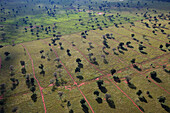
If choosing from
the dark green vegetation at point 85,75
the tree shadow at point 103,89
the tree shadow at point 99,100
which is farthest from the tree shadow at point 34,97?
the tree shadow at point 103,89

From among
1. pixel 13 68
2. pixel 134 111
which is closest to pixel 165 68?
pixel 134 111

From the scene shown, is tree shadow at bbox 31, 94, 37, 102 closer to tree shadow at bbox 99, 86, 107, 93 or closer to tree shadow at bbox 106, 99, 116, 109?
tree shadow at bbox 99, 86, 107, 93

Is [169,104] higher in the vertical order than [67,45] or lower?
lower

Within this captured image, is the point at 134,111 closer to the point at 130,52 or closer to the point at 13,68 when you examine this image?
the point at 130,52

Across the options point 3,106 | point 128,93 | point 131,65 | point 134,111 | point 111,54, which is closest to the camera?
point 134,111

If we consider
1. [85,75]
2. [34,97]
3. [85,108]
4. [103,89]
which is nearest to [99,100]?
[103,89]

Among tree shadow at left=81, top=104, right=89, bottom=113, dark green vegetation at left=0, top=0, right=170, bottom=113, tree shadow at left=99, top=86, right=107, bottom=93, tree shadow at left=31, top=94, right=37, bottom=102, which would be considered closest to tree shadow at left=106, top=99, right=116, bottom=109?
dark green vegetation at left=0, top=0, right=170, bottom=113

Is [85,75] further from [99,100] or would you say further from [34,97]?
[34,97]

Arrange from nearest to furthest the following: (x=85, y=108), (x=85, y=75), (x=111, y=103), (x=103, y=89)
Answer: (x=85, y=108)
(x=111, y=103)
(x=103, y=89)
(x=85, y=75)

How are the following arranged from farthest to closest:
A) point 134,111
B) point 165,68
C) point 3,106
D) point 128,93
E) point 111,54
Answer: point 111,54 → point 165,68 → point 128,93 → point 3,106 → point 134,111

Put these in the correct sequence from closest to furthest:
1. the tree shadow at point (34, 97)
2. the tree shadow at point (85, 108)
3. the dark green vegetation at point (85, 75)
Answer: the tree shadow at point (85, 108)
the dark green vegetation at point (85, 75)
the tree shadow at point (34, 97)

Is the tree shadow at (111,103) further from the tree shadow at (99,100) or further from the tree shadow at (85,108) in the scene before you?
the tree shadow at (85,108)
